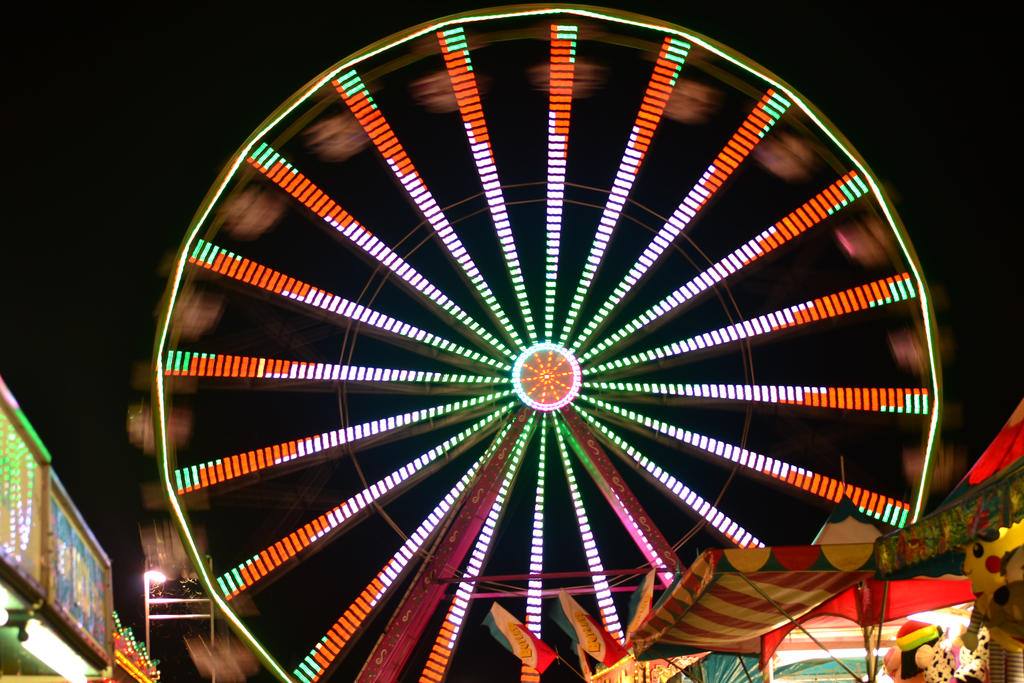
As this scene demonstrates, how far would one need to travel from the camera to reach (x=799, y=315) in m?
12.8

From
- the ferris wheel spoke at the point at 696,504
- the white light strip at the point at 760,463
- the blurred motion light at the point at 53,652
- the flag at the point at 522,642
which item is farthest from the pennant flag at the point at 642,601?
the blurred motion light at the point at 53,652

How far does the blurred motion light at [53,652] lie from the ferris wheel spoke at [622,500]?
7399mm

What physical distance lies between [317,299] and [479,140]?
254 centimetres

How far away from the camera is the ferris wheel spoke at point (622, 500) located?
498 inches

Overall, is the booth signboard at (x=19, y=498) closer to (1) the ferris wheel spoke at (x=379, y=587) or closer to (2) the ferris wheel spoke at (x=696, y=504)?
(1) the ferris wheel spoke at (x=379, y=587)

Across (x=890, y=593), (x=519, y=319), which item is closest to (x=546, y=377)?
(x=519, y=319)

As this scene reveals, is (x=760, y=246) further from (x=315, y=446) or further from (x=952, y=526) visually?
(x=952, y=526)

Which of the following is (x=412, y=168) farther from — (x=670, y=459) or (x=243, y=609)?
(x=670, y=459)

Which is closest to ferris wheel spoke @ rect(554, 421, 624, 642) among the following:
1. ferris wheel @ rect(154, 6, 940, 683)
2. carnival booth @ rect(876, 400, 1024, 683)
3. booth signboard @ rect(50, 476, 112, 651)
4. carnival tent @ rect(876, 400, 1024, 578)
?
ferris wheel @ rect(154, 6, 940, 683)

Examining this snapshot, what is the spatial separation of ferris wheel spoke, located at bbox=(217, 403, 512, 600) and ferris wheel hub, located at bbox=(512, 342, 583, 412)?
48 cm

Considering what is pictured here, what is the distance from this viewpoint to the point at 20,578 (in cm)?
381

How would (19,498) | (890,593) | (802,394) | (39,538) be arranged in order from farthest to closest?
(802,394) < (890,593) < (39,538) < (19,498)

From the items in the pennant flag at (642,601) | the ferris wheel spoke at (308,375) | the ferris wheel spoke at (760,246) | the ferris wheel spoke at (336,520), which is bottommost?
the pennant flag at (642,601)

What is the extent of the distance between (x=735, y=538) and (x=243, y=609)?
5.47 metres
